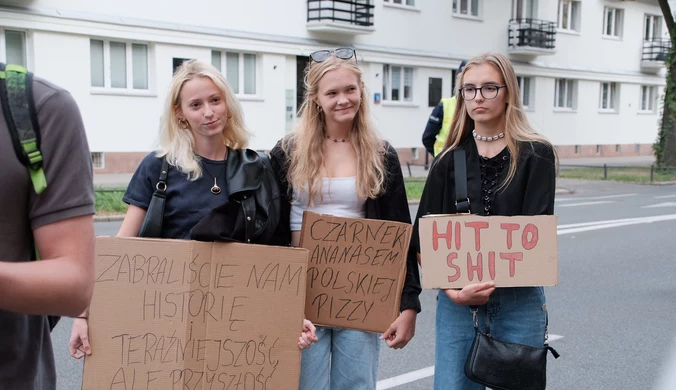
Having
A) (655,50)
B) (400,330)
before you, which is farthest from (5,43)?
(655,50)

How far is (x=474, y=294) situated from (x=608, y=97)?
3681 centimetres

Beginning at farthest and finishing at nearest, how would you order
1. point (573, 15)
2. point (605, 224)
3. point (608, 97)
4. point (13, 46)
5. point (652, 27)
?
point (652, 27) < point (608, 97) < point (573, 15) < point (13, 46) < point (605, 224)

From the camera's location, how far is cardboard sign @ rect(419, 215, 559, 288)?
2.81 meters

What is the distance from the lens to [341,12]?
2456cm

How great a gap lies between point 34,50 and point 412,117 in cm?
1392

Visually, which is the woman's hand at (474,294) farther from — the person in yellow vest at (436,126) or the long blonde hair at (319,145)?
the person in yellow vest at (436,126)

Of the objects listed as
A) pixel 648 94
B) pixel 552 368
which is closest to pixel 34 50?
pixel 552 368

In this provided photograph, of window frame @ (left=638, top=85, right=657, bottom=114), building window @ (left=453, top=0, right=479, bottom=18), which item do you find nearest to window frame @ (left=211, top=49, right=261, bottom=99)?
building window @ (left=453, top=0, right=479, bottom=18)

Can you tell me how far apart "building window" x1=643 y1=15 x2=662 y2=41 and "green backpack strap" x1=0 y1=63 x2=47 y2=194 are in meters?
40.7

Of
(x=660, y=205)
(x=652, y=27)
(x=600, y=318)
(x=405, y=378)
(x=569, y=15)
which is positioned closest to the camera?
(x=405, y=378)

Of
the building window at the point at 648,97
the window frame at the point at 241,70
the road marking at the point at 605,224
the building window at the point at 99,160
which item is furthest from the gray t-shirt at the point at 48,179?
the building window at the point at 648,97

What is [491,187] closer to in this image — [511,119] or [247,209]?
[511,119]

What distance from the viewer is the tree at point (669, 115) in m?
23.7

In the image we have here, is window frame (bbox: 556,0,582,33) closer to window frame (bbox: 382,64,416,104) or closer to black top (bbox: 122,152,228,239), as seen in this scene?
window frame (bbox: 382,64,416,104)
